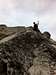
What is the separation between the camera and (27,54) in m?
32.7

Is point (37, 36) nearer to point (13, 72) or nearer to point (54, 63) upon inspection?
point (54, 63)

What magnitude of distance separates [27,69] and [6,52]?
3781 mm

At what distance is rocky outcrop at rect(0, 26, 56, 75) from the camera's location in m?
28.9

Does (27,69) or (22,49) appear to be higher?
(22,49)

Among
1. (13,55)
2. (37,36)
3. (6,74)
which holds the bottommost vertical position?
(6,74)

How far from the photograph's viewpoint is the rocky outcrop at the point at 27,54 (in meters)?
28.9

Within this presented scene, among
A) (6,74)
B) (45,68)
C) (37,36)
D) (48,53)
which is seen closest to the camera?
(6,74)

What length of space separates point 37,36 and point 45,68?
7.99m

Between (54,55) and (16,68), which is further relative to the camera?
(54,55)

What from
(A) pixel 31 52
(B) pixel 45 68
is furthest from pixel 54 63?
(A) pixel 31 52

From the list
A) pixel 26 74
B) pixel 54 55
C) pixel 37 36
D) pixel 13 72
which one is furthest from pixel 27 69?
pixel 37 36

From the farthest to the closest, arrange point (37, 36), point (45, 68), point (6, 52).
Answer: point (37, 36) → point (45, 68) → point (6, 52)

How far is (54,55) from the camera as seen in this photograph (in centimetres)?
3359

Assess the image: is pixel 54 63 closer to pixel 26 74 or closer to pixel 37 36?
pixel 26 74
